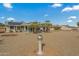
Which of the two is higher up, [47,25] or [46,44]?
[47,25]

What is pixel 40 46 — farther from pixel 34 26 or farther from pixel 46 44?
pixel 34 26

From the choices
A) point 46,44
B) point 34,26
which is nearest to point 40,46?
point 46,44

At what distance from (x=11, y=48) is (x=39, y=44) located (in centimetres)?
27

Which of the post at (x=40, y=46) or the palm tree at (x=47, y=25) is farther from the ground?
the palm tree at (x=47, y=25)

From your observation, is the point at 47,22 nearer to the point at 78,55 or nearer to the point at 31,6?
the point at 31,6

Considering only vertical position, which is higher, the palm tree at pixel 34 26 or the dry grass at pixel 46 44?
the palm tree at pixel 34 26

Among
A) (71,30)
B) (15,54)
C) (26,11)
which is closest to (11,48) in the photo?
(15,54)

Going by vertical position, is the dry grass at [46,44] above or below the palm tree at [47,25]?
below

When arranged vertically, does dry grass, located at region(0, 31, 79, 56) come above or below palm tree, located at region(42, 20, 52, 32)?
below

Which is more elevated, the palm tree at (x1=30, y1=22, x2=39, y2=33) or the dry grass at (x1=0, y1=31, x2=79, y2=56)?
the palm tree at (x1=30, y1=22, x2=39, y2=33)

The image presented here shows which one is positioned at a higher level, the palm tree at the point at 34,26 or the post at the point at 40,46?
the palm tree at the point at 34,26

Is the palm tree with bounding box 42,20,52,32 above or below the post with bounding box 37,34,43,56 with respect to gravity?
above

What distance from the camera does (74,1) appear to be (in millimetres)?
3336

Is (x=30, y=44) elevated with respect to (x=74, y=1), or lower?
lower
